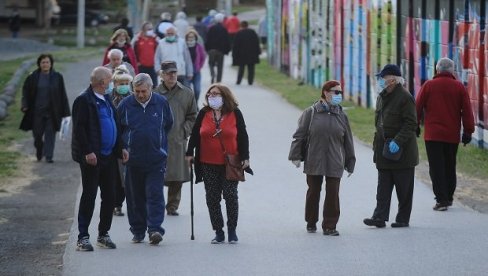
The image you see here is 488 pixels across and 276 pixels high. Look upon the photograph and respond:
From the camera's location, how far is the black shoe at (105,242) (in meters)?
12.7

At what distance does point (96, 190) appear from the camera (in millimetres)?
12586

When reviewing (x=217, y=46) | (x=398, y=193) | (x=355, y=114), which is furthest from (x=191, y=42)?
(x=398, y=193)

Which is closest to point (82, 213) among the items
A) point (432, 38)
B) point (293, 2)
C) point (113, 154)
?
point (113, 154)

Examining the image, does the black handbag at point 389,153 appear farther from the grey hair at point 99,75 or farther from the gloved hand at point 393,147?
the grey hair at point 99,75

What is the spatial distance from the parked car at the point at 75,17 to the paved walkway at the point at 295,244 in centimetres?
5621

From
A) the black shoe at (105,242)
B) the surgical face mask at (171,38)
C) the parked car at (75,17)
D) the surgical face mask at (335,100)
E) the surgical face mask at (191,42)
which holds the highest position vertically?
the parked car at (75,17)

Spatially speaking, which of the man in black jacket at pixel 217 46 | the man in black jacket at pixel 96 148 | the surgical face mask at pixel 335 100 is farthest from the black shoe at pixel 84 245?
the man in black jacket at pixel 217 46

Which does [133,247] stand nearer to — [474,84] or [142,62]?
[474,84]

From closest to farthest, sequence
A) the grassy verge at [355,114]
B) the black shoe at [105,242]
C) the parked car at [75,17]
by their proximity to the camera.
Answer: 1. the black shoe at [105,242]
2. the grassy verge at [355,114]
3. the parked car at [75,17]

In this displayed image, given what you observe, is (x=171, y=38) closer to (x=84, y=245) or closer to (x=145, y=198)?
(x=145, y=198)

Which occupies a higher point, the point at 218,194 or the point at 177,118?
the point at 177,118

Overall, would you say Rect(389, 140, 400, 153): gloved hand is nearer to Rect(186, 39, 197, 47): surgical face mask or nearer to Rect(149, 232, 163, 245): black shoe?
Rect(149, 232, 163, 245): black shoe

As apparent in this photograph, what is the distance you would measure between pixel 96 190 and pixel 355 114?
14928 millimetres

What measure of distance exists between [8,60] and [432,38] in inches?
1097
